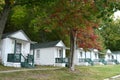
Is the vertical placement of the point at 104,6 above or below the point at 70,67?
above

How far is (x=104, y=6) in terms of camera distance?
13.9 meters

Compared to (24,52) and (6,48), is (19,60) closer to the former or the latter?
(6,48)

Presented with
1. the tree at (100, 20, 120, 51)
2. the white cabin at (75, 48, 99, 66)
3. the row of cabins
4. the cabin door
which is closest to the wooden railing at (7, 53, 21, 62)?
the row of cabins

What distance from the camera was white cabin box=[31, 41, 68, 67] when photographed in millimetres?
37906

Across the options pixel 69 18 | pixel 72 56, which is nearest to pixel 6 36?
pixel 72 56

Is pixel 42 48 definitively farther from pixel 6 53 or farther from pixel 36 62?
pixel 6 53

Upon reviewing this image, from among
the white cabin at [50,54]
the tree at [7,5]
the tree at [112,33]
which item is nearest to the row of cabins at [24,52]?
the white cabin at [50,54]

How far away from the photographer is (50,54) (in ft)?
125

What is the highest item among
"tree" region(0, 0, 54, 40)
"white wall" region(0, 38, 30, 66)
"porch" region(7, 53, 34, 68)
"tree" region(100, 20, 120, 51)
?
"tree" region(100, 20, 120, 51)

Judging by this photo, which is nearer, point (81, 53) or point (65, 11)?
point (65, 11)

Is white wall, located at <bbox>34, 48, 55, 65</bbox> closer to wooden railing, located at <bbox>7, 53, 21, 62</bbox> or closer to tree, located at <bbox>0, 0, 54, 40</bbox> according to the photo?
wooden railing, located at <bbox>7, 53, 21, 62</bbox>

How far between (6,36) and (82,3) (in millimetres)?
14007

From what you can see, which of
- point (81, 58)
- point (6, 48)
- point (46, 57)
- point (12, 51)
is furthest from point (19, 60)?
point (81, 58)

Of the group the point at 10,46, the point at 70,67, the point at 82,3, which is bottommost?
the point at 70,67
